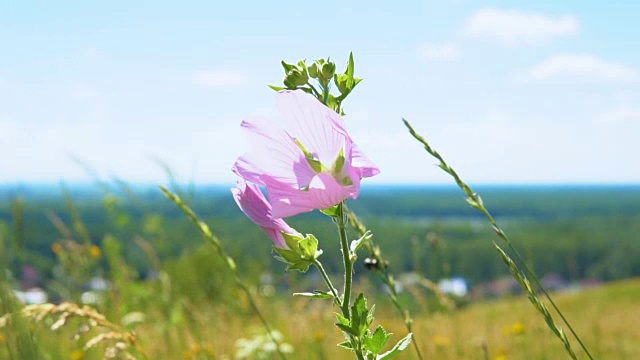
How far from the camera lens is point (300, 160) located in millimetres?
977

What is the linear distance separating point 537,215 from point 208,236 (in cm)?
15111

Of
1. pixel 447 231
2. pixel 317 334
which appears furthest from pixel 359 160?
pixel 447 231

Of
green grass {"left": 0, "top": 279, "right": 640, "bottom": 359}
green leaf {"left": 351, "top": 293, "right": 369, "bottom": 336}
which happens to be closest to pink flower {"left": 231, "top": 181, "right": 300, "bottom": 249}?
green leaf {"left": 351, "top": 293, "right": 369, "bottom": 336}

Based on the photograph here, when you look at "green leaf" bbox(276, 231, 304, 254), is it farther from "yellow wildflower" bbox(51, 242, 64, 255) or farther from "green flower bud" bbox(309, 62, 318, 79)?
"yellow wildflower" bbox(51, 242, 64, 255)

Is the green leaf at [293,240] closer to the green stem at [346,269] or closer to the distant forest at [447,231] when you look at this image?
the green stem at [346,269]

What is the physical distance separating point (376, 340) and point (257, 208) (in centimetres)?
27

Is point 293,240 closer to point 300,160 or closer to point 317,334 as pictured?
point 300,160

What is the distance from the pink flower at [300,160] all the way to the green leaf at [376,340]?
0.21 m

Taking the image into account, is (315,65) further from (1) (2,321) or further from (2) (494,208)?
(2) (494,208)

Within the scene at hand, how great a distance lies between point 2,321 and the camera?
4.16 ft

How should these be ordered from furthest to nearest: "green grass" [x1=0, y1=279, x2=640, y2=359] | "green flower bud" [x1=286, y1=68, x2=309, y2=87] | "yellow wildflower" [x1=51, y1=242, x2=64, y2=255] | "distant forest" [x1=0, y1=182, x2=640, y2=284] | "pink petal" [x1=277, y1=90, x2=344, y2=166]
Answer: "distant forest" [x1=0, y1=182, x2=640, y2=284], "yellow wildflower" [x1=51, y1=242, x2=64, y2=255], "green grass" [x1=0, y1=279, x2=640, y2=359], "green flower bud" [x1=286, y1=68, x2=309, y2=87], "pink petal" [x1=277, y1=90, x2=344, y2=166]

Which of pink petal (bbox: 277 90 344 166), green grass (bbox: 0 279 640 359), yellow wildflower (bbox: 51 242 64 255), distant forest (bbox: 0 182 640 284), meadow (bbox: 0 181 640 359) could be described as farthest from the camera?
distant forest (bbox: 0 182 640 284)

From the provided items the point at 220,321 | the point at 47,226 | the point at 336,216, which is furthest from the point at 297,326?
the point at 47,226

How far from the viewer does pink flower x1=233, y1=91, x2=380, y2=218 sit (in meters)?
0.94
